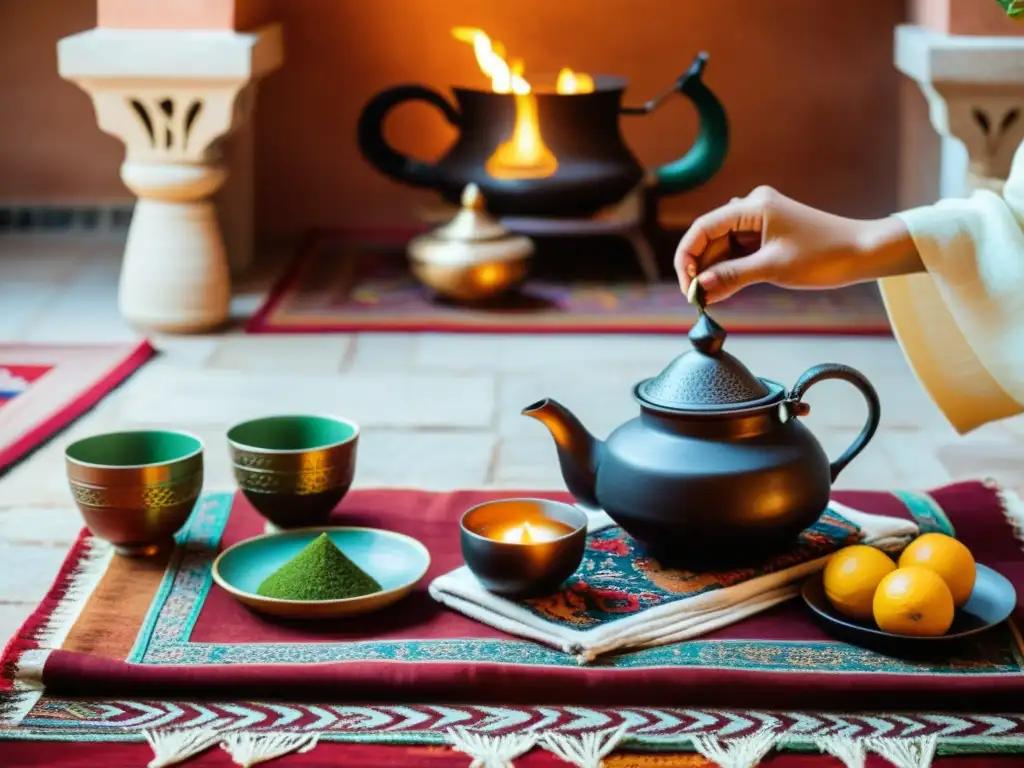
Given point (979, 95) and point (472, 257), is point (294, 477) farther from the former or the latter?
point (979, 95)

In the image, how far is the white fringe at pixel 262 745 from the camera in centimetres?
118

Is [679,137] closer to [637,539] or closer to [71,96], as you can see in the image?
[71,96]

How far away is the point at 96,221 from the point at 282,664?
3.20m

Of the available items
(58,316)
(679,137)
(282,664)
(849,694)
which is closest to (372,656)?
(282,664)

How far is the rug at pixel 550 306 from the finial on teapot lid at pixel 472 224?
0.17 meters

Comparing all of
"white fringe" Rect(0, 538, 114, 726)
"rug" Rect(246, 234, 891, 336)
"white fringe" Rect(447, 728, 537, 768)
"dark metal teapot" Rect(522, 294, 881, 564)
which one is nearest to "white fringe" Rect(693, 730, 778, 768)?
"white fringe" Rect(447, 728, 537, 768)

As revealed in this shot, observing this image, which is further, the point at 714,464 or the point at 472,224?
the point at 472,224

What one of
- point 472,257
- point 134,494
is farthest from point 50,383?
point 134,494

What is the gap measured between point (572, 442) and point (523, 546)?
0.66 feet

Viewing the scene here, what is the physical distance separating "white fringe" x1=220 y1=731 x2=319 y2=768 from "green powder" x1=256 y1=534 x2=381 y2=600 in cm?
20

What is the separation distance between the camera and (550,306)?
3334 mm

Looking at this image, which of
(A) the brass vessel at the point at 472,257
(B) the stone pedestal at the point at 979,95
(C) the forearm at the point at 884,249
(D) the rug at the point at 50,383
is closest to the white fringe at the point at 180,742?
(C) the forearm at the point at 884,249

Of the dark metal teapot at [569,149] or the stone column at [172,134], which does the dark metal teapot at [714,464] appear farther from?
the dark metal teapot at [569,149]

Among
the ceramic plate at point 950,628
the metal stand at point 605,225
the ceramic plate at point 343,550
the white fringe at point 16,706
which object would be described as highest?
the ceramic plate at point 950,628
